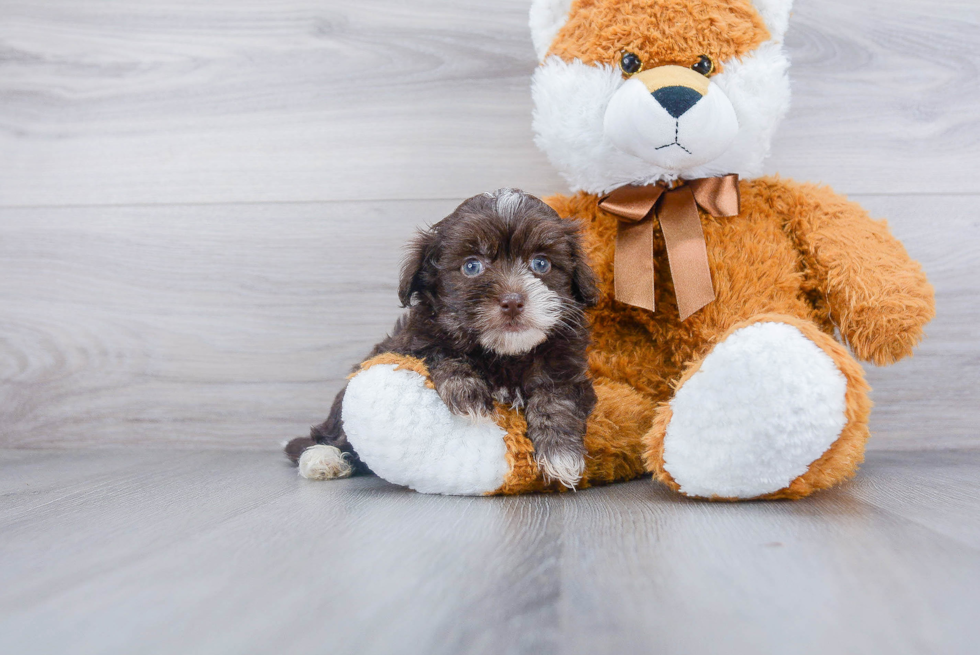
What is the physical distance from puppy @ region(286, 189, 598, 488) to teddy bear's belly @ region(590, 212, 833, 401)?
0.61ft

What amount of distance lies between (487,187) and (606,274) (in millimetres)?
501

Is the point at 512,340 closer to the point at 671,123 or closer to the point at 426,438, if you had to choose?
the point at 426,438

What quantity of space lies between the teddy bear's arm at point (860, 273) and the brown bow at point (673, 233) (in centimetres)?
14

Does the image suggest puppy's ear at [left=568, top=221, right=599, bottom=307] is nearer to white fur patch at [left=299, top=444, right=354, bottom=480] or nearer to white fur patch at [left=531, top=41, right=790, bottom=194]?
white fur patch at [left=531, top=41, right=790, bottom=194]

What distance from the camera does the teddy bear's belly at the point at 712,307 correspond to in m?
1.21

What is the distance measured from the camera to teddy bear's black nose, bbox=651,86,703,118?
1130mm

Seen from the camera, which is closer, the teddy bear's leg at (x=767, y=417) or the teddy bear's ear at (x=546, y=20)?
the teddy bear's leg at (x=767, y=417)

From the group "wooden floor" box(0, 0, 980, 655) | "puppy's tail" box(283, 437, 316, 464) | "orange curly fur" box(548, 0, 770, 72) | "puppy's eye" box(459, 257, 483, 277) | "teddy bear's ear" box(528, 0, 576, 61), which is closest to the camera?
"puppy's eye" box(459, 257, 483, 277)

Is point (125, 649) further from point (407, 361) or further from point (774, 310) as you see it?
point (774, 310)

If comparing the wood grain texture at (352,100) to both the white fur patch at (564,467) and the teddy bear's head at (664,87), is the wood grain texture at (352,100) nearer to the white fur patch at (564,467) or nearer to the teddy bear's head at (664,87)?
the teddy bear's head at (664,87)

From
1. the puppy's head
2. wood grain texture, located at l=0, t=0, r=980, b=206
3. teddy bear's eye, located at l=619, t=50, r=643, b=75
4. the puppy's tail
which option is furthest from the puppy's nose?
wood grain texture, located at l=0, t=0, r=980, b=206

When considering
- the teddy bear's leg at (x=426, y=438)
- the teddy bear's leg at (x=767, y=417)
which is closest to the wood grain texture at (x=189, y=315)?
the teddy bear's leg at (x=426, y=438)

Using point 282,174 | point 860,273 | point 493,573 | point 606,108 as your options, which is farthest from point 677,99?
point 282,174

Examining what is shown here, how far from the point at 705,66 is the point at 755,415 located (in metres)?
0.62
